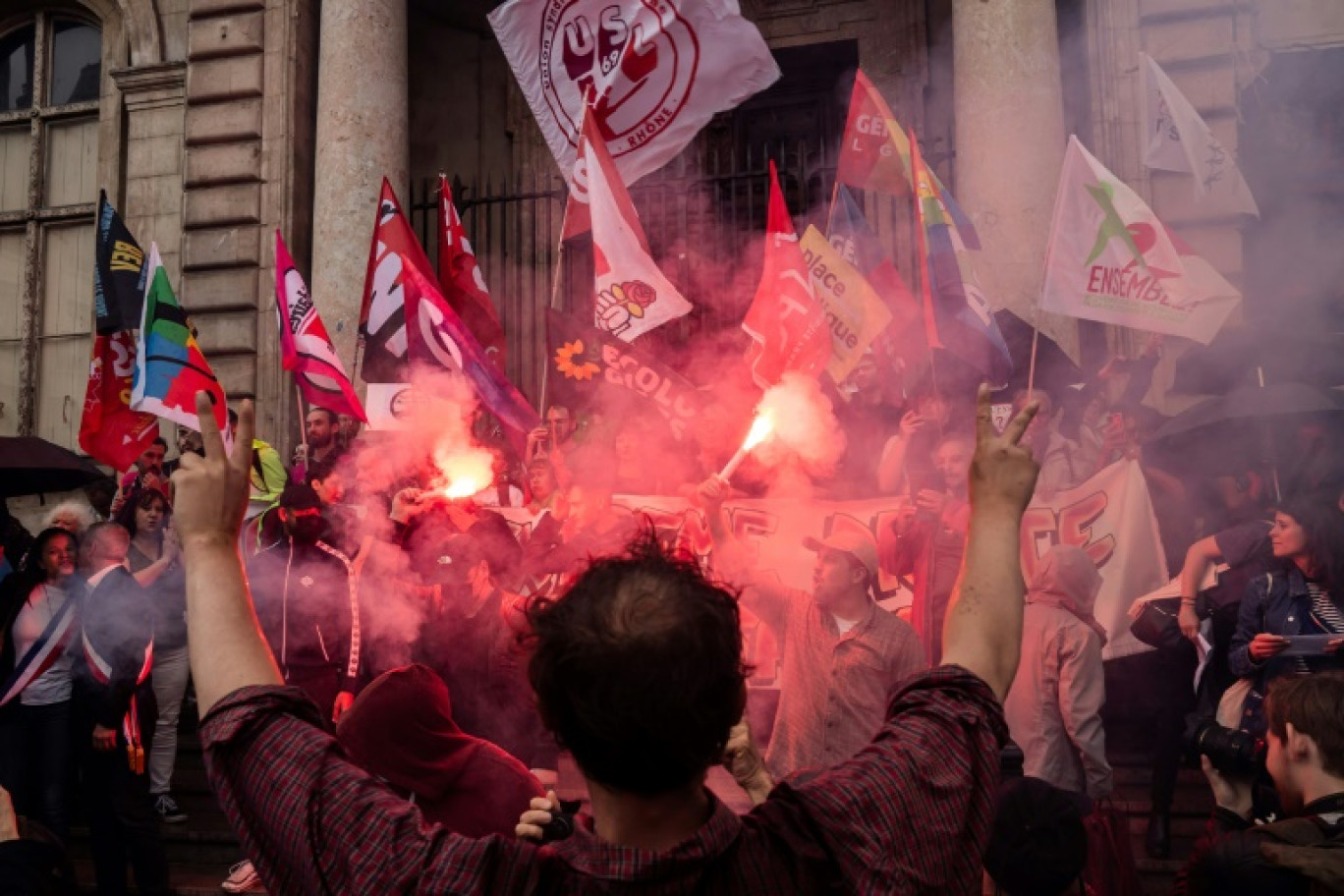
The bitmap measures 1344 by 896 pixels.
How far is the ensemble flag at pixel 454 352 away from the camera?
243 inches

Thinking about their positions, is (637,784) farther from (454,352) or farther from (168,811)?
(168,811)

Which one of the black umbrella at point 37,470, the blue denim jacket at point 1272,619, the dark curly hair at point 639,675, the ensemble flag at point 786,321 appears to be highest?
the ensemble flag at point 786,321

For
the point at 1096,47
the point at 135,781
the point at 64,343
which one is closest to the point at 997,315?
the point at 1096,47

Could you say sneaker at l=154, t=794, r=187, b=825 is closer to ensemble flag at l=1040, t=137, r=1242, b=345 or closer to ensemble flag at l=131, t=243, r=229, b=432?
ensemble flag at l=131, t=243, r=229, b=432

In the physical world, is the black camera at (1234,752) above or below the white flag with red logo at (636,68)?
below

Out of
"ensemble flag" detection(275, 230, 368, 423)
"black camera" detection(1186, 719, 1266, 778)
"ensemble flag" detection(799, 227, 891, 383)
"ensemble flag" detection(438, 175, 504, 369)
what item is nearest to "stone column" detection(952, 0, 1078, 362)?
"ensemble flag" detection(799, 227, 891, 383)

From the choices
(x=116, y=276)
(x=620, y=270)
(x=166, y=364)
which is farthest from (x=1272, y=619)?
(x=116, y=276)

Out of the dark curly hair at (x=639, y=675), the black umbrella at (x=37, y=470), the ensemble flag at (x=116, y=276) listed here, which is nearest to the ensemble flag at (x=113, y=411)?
the black umbrella at (x=37, y=470)

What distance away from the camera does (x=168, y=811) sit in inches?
262

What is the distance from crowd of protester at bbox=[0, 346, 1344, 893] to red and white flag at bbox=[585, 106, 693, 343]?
0.71 meters

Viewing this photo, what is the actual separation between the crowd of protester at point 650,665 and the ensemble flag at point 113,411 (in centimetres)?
21

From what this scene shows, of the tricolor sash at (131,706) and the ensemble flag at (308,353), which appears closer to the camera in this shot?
the tricolor sash at (131,706)

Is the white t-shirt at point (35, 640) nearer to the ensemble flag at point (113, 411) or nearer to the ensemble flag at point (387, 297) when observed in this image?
the ensemble flag at point (387, 297)

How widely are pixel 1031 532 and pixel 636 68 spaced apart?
3.46 metres
